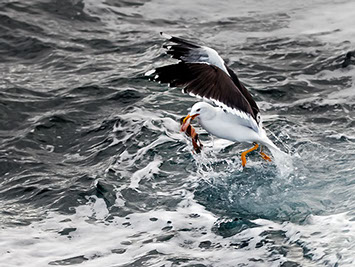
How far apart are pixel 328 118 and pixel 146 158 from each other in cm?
293

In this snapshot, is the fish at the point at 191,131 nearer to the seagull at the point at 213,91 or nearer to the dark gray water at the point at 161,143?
the seagull at the point at 213,91

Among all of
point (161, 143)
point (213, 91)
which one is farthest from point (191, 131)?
point (161, 143)

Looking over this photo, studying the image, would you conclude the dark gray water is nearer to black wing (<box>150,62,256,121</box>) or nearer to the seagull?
the seagull

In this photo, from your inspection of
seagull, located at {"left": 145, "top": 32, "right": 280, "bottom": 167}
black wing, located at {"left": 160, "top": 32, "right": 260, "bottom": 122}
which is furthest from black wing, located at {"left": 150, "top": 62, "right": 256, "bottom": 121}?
black wing, located at {"left": 160, "top": 32, "right": 260, "bottom": 122}

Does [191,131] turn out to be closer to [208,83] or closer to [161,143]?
[208,83]

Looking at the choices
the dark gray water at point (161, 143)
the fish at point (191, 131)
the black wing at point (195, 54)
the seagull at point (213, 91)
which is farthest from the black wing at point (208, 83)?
the dark gray water at point (161, 143)

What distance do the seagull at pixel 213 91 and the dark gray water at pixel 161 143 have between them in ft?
2.01

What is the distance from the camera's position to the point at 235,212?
7.68 meters

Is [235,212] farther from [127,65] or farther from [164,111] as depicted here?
[127,65]

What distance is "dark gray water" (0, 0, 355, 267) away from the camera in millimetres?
7023

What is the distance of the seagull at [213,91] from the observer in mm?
7715

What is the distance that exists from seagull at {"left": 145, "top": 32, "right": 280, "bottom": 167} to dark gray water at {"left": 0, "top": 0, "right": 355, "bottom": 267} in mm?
612

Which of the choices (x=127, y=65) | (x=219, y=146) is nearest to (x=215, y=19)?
(x=127, y=65)

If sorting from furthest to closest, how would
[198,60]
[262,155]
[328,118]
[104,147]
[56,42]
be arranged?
[56,42] → [328,118] → [104,147] → [262,155] → [198,60]
